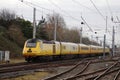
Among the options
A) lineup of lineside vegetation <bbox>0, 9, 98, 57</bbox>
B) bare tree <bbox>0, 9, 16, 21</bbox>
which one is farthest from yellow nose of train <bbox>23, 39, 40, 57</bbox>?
bare tree <bbox>0, 9, 16, 21</bbox>

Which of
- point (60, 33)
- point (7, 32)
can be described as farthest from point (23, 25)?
point (60, 33)

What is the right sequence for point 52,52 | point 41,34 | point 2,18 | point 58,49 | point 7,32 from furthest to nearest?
point 41,34 < point 2,18 < point 7,32 < point 58,49 < point 52,52

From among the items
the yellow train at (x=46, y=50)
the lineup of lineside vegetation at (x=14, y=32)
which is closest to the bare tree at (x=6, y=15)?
the lineup of lineside vegetation at (x=14, y=32)

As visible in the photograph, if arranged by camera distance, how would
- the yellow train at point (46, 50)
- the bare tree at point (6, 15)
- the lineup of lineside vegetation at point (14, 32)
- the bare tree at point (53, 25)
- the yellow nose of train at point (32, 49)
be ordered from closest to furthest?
the yellow nose of train at point (32, 49)
the yellow train at point (46, 50)
the lineup of lineside vegetation at point (14, 32)
the bare tree at point (6, 15)
the bare tree at point (53, 25)

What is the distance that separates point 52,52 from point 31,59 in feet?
13.1

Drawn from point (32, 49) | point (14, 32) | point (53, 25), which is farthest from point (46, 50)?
point (53, 25)

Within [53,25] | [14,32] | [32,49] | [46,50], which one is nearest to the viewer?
[32,49]

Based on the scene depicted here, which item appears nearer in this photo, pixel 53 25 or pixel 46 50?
pixel 46 50

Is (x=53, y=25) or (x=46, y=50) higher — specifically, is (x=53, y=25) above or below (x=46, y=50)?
above

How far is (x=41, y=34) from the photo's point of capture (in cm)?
7075

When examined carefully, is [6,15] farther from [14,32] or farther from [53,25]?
[53,25]

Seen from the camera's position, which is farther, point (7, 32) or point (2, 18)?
point (2, 18)

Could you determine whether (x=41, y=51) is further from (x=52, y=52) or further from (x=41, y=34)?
(x=41, y=34)

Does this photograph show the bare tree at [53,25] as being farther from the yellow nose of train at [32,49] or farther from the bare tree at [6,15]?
the yellow nose of train at [32,49]
